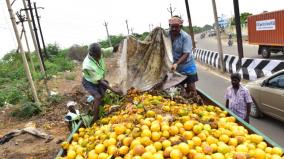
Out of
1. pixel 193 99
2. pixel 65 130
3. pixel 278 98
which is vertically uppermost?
pixel 193 99

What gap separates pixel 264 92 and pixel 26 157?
510cm

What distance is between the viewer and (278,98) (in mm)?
7707

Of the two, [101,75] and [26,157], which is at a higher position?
[101,75]

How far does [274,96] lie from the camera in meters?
7.87

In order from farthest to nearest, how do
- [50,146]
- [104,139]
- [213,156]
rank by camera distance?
1. [50,146]
2. [104,139]
3. [213,156]

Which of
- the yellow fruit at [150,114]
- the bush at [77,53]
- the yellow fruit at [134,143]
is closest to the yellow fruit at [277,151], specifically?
the yellow fruit at [134,143]

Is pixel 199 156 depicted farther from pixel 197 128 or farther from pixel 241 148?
pixel 197 128

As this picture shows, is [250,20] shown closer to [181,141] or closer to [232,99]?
[232,99]

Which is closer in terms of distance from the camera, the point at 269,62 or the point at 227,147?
the point at 227,147

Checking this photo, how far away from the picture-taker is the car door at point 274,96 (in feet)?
25.2

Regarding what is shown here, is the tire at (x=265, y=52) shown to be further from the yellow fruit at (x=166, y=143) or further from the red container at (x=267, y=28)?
the yellow fruit at (x=166, y=143)

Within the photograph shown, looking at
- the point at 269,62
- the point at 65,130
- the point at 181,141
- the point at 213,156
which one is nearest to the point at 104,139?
the point at 181,141

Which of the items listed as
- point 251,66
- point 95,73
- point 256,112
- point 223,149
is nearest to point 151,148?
point 223,149

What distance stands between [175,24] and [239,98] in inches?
65.3
